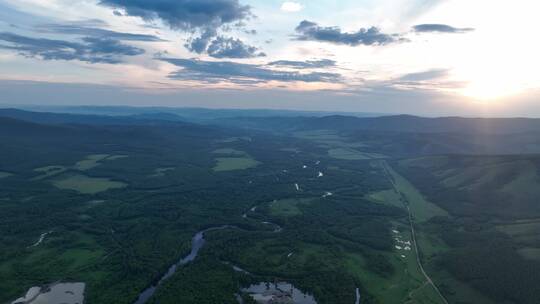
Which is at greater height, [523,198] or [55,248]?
[523,198]

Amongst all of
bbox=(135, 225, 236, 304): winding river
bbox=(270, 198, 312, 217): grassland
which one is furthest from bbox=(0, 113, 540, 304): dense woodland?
bbox=(135, 225, 236, 304): winding river

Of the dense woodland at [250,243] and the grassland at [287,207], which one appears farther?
the grassland at [287,207]

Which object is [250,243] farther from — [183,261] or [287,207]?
[287,207]

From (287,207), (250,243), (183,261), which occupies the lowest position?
(183,261)

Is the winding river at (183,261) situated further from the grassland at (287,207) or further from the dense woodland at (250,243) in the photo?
the grassland at (287,207)

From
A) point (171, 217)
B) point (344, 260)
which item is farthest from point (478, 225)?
point (171, 217)

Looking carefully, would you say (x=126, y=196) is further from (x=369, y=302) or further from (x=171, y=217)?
(x=369, y=302)

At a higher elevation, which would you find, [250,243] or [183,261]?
[250,243]

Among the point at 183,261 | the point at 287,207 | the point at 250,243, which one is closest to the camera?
the point at 183,261

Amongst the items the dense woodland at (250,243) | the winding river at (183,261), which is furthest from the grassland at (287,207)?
the winding river at (183,261)

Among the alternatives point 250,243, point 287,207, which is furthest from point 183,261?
point 287,207

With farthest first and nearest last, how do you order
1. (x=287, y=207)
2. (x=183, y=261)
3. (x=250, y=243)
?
1. (x=287, y=207)
2. (x=250, y=243)
3. (x=183, y=261)
